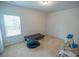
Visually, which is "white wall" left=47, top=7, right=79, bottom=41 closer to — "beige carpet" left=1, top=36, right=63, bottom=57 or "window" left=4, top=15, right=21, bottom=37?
"beige carpet" left=1, top=36, right=63, bottom=57

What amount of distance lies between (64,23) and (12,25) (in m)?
2.11

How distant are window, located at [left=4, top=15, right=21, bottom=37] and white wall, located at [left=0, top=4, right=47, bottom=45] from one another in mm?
178

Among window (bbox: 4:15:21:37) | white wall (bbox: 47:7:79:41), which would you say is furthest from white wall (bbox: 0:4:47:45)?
white wall (bbox: 47:7:79:41)

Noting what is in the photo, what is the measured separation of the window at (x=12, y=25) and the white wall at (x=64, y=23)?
1.40 metres

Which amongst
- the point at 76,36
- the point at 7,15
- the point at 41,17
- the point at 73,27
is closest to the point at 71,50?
the point at 76,36

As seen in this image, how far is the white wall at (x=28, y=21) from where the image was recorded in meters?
2.57

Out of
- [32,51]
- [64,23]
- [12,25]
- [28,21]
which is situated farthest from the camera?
[28,21]

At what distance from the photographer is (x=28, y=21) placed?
3.06m

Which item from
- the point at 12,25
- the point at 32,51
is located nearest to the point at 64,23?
the point at 32,51

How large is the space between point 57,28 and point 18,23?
1763 millimetres

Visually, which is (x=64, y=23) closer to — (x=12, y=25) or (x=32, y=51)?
(x=32, y=51)

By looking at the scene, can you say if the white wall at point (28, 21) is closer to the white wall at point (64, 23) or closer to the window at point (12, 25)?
the window at point (12, 25)

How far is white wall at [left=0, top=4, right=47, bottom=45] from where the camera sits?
2570 millimetres

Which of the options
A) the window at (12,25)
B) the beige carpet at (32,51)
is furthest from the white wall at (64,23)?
the window at (12,25)
